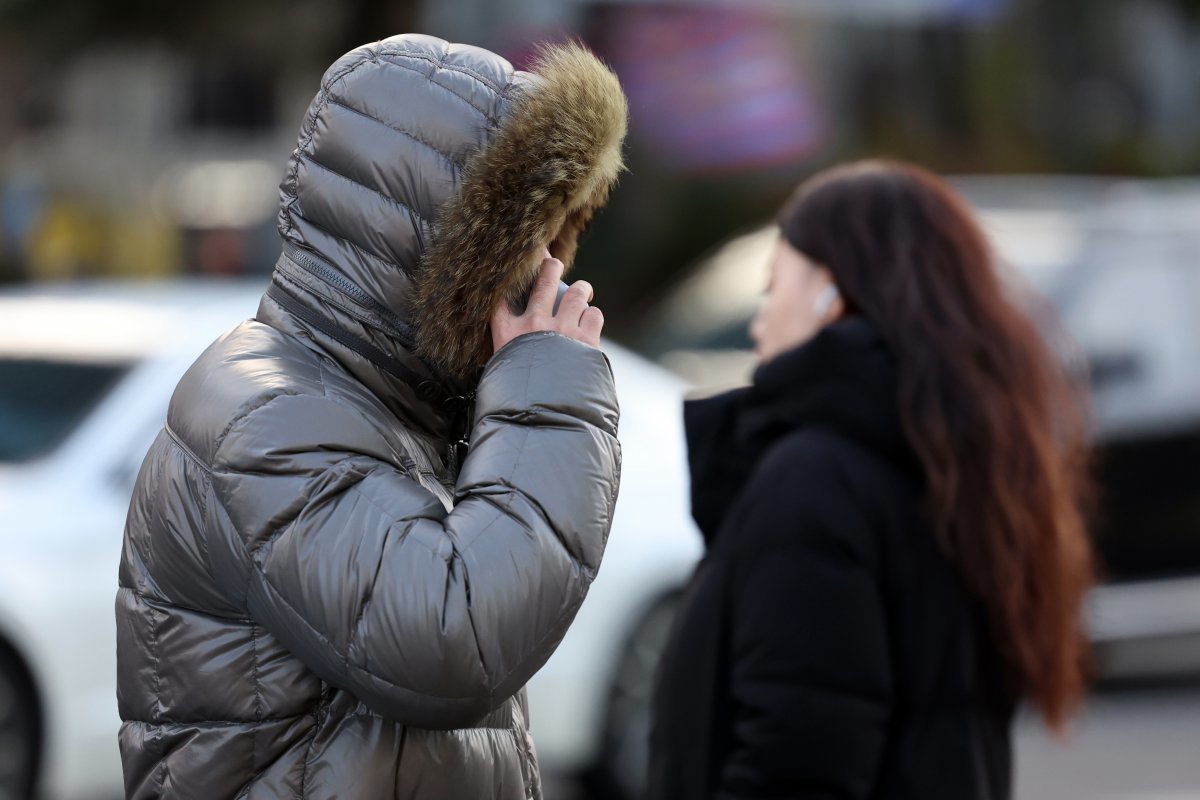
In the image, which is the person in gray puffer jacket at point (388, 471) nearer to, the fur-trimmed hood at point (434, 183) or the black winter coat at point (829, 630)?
the fur-trimmed hood at point (434, 183)

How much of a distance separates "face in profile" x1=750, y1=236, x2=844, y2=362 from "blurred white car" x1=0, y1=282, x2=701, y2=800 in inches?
100

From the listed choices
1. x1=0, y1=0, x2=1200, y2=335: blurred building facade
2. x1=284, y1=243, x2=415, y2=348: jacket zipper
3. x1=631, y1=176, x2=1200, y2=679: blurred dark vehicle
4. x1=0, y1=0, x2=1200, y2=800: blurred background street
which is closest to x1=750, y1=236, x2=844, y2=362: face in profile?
x1=0, y1=0, x2=1200, y2=800: blurred background street

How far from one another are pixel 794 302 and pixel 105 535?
109 inches

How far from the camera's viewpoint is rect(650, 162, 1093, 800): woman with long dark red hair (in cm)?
230

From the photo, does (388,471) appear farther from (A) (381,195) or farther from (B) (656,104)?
(B) (656,104)

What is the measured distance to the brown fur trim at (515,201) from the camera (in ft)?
5.74

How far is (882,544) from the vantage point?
2377 mm

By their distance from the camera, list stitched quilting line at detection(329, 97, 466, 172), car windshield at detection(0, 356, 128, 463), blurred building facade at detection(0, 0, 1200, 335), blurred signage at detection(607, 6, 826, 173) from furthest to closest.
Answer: blurred signage at detection(607, 6, 826, 173) < blurred building facade at detection(0, 0, 1200, 335) < car windshield at detection(0, 356, 128, 463) < stitched quilting line at detection(329, 97, 466, 172)

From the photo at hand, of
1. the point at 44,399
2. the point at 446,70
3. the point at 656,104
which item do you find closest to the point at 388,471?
the point at 446,70

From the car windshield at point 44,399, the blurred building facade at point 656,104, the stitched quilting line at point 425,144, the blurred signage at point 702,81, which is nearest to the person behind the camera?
the stitched quilting line at point 425,144

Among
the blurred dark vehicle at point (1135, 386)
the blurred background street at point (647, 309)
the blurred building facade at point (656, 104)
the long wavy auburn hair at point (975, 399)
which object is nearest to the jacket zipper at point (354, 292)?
the blurred background street at point (647, 309)

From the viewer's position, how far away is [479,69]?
1796 mm

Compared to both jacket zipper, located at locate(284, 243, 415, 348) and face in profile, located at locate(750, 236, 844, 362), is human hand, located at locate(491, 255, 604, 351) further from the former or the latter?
face in profile, located at locate(750, 236, 844, 362)

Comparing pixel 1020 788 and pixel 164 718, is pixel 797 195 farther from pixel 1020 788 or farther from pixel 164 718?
pixel 1020 788
